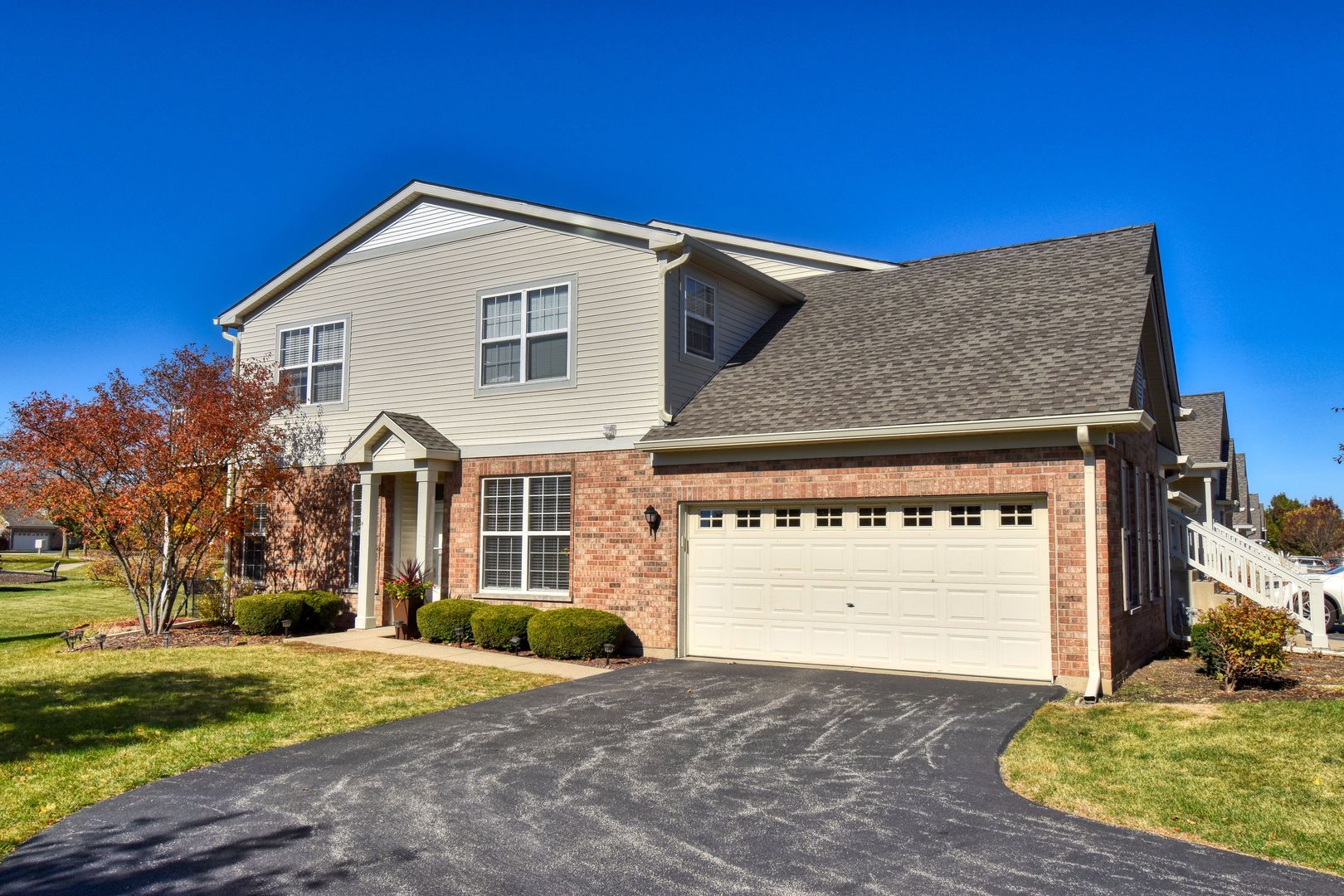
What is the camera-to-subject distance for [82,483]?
53.4ft

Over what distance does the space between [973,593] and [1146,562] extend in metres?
4.27

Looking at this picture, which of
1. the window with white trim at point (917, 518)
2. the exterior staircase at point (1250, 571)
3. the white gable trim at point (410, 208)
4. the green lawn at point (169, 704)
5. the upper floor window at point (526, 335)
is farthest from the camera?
the upper floor window at point (526, 335)

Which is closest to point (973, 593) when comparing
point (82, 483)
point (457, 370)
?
point (457, 370)

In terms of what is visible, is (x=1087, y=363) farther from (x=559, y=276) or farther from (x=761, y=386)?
(x=559, y=276)

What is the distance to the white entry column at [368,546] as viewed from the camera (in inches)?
672

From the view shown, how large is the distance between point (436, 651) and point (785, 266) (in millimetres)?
A: 10432

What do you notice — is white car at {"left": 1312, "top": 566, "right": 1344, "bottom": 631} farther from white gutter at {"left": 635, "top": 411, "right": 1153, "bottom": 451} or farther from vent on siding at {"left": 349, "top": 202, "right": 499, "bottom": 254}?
vent on siding at {"left": 349, "top": 202, "right": 499, "bottom": 254}

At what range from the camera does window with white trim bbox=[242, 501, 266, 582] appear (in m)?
19.5

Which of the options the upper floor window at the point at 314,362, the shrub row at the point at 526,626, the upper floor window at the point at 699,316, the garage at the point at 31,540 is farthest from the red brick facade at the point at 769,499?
the garage at the point at 31,540

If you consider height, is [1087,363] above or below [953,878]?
above

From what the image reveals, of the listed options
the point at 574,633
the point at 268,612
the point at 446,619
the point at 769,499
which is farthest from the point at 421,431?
the point at 769,499

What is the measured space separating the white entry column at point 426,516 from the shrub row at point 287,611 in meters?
2.08

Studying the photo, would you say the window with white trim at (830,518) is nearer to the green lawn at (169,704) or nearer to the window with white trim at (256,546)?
the green lawn at (169,704)

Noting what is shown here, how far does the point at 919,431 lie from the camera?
12.0 meters
